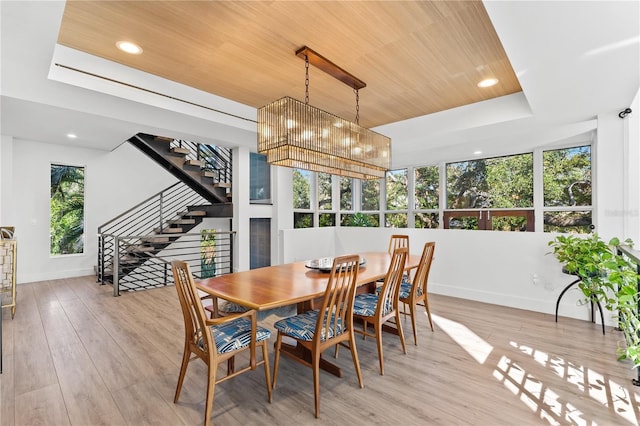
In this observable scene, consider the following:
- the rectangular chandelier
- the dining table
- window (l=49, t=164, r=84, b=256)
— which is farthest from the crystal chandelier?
window (l=49, t=164, r=84, b=256)

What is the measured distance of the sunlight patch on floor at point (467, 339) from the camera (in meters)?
2.76

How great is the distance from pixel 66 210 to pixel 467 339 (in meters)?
6.96

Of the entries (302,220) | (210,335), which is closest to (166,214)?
(302,220)

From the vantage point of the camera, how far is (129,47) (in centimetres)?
279

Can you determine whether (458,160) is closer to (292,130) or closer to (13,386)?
(292,130)

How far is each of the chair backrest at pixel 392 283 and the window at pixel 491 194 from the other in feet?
12.3

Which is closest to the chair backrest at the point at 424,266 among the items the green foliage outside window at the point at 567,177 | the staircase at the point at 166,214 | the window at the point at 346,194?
the green foliage outside window at the point at 567,177

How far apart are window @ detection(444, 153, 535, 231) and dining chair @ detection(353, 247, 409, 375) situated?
3.76 meters

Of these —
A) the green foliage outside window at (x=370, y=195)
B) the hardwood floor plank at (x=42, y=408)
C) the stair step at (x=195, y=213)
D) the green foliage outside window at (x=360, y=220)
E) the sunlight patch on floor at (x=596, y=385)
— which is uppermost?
the green foliage outside window at (x=370, y=195)

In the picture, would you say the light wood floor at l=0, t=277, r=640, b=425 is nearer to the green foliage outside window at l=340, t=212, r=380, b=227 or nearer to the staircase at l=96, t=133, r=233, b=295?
the staircase at l=96, t=133, r=233, b=295

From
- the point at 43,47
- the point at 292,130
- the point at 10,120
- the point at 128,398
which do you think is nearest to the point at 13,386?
the point at 128,398

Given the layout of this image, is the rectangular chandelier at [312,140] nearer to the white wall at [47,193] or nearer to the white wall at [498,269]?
the white wall at [498,269]

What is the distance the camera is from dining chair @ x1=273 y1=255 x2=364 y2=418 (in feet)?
6.56

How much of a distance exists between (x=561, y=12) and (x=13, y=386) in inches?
172
